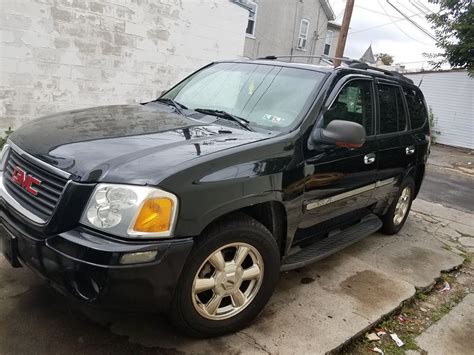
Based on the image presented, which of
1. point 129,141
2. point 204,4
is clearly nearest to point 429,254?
point 129,141

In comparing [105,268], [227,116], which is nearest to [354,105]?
[227,116]

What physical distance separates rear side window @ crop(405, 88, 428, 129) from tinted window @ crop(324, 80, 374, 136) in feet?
3.63

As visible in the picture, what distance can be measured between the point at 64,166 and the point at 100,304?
0.77 meters

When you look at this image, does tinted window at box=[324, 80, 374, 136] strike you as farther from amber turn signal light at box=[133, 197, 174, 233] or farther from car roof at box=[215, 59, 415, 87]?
amber turn signal light at box=[133, 197, 174, 233]

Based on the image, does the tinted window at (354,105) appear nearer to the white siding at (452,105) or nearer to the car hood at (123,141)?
the car hood at (123,141)

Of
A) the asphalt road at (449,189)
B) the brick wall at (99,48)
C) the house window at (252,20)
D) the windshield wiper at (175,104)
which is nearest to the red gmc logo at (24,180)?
the windshield wiper at (175,104)

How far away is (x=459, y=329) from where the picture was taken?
3496 millimetres

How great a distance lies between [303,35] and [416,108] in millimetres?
19122

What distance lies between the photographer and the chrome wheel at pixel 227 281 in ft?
8.59

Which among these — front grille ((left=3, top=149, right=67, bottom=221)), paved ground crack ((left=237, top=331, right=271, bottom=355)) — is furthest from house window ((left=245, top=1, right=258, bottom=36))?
paved ground crack ((left=237, top=331, right=271, bottom=355))

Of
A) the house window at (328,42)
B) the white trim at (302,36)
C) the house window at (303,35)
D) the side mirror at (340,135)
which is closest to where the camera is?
the side mirror at (340,135)

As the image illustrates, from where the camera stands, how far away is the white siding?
15.9m

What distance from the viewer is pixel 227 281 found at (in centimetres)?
273

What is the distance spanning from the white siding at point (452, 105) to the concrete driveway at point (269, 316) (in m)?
13.3
